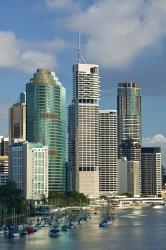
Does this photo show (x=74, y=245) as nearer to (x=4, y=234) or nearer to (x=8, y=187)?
(x=4, y=234)

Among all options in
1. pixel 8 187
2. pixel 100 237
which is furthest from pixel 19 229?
pixel 8 187

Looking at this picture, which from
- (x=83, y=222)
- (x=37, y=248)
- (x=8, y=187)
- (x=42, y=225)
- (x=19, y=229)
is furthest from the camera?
(x=8, y=187)

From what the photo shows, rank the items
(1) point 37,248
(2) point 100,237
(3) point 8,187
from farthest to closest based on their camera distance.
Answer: (3) point 8,187 → (2) point 100,237 → (1) point 37,248

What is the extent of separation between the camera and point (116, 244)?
369 ft

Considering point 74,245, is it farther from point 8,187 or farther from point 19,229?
point 8,187

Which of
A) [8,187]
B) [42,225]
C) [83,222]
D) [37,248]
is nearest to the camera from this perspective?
[37,248]

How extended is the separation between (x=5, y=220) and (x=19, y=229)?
15774mm

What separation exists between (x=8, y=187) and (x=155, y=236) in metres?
65.0

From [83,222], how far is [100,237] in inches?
1974

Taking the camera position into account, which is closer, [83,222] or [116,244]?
[116,244]

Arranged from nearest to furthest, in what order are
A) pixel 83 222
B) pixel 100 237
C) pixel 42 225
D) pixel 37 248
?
pixel 37 248
pixel 100 237
pixel 42 225
pixel 83 222

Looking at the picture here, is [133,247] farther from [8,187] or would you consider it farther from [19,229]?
[8,187]

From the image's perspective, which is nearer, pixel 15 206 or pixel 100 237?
pixel 100 237

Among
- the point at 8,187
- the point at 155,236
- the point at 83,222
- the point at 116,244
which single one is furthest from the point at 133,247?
the point at 8,187
